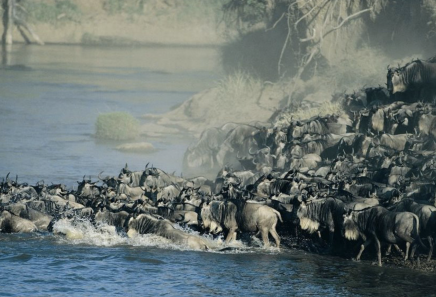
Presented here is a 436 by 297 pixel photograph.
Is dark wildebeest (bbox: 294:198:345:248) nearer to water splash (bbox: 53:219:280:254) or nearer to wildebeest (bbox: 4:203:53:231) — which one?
water splash (bbox: 53:219:280:254)

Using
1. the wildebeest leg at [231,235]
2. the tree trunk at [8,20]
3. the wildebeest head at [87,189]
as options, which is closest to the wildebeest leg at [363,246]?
the wildebeest leg at [231,235]

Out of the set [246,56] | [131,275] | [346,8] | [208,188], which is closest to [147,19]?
[246,56]

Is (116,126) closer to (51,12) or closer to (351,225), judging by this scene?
(351,225)

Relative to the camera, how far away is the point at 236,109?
36.5m

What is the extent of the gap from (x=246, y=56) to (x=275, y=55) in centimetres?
189

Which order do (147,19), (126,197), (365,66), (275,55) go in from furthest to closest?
(147,19) < (275,55) < (365,66) < (126,197)

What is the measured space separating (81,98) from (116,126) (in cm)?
1219

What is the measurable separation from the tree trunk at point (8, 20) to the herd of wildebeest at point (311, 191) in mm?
43791

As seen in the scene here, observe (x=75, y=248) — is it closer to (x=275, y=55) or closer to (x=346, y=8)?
(x=346, y=8)

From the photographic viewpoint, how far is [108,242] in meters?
18.8

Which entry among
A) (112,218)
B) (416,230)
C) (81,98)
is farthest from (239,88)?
(416,230)

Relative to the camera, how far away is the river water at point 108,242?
16.5 metres

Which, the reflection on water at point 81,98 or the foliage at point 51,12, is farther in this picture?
the foliage at point 51,12

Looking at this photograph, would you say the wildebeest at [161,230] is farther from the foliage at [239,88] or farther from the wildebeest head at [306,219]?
the foliage at [239,88]
